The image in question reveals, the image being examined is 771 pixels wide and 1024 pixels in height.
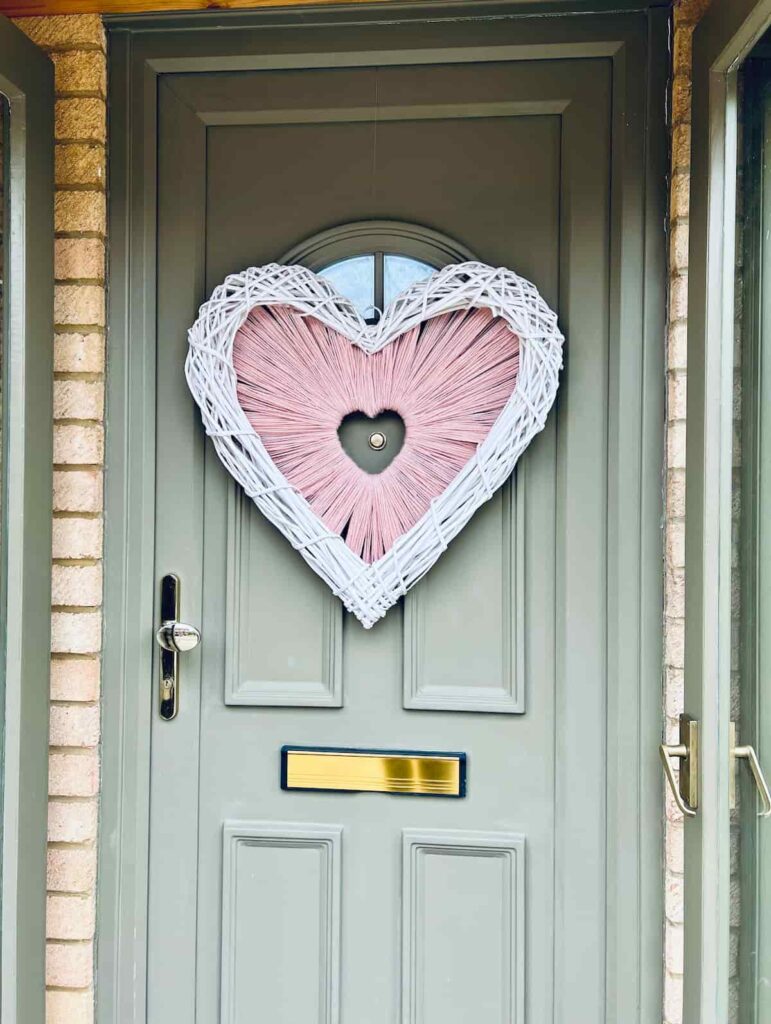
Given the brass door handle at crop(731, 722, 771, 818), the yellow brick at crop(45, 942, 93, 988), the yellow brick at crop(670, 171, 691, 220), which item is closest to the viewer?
the brass door handle at crop(731, 722, 771, 818)

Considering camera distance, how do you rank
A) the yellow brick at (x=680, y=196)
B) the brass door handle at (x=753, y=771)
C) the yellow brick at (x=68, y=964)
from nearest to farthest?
1. the brass door handle at (x=753, y=771)
2. the yellow brick at (x=680, y=196)
3. the yellow brick at (x=68, y=964)

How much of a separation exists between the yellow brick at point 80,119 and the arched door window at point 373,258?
421mm

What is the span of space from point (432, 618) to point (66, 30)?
1268 millimetres

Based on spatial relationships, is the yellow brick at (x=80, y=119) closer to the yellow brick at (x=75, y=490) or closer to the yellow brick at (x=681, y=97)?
the yellow brick at (x=75, y=490)

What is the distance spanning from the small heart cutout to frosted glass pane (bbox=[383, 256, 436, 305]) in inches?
8.6

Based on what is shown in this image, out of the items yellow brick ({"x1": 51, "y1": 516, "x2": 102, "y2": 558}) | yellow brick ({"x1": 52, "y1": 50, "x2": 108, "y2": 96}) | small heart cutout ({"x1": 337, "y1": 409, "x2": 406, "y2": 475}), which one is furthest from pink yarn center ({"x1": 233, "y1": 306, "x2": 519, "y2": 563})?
yellow brick ({"x1": 52, "y1": 50, "x2": 108, "y2": 96})

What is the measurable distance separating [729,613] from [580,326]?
565 millimetres

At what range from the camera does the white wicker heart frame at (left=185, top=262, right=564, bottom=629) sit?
1.43 meters

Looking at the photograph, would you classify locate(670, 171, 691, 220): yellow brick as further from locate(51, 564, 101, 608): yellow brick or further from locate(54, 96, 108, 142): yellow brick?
Answer: locate(51, 564, 101, 608): yellow brick

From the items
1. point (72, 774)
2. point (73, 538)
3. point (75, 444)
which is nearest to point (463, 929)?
point (72, 774)

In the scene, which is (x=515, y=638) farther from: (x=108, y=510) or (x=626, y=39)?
(x=626, y=39)

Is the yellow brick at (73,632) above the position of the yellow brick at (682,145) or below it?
below

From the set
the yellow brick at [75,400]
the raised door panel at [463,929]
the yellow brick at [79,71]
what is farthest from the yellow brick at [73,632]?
the yellow brick at [79,71]

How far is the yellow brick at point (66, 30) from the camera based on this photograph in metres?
1.49
